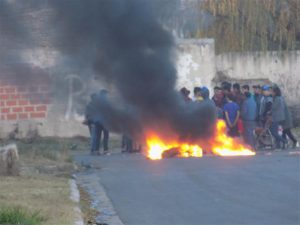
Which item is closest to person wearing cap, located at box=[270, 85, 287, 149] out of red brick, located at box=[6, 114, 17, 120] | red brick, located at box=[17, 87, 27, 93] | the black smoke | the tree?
the black smoke

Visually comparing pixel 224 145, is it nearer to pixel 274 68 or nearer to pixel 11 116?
pixel 11 116

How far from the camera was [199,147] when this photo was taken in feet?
64.0

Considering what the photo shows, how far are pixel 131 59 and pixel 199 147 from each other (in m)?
3.42

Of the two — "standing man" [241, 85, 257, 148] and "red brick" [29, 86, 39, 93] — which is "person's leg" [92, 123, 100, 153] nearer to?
"red brick" [29, 86, 39, 93]

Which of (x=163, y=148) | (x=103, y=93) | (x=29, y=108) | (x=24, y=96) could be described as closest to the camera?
(x=103, y=93)

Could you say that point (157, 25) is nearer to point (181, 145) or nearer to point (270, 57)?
point (181, 145)

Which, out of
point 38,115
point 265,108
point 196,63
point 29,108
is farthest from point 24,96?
point 196,63

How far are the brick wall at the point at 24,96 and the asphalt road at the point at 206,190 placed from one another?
2446mm

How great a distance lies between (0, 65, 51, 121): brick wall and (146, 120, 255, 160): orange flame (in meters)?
2.76

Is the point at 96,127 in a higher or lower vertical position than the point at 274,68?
lower

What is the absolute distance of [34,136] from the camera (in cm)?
2481

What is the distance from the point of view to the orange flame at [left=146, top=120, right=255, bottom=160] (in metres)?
19.0

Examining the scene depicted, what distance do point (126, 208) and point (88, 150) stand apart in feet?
38.3

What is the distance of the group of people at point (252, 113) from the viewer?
21359 mm
